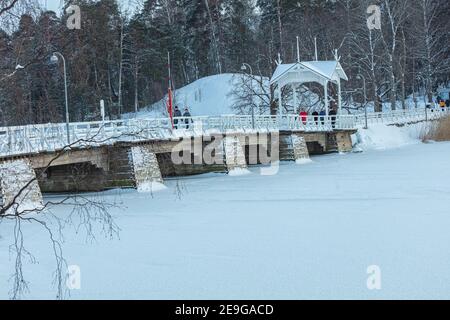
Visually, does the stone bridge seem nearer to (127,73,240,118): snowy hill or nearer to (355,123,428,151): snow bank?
(355,123,428,151): snow bank

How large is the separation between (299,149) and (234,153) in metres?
6.47

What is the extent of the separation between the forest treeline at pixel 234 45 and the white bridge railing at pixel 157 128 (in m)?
5.29

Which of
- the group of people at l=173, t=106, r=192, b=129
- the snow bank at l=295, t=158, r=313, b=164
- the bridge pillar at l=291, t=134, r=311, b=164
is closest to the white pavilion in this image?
the bridge pillar at l=291, t=134, r=311, b=164

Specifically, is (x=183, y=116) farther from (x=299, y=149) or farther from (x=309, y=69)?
(x=309, y=69)

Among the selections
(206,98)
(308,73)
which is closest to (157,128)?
(308,73)

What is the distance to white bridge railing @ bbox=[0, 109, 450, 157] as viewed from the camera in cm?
1872

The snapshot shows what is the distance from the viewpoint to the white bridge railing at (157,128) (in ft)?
61.4

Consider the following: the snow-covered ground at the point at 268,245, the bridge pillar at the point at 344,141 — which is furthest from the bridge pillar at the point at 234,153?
the bridge pillar at the point at 344,141

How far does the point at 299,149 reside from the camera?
35781 millimetres

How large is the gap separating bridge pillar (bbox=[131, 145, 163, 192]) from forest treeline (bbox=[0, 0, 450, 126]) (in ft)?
47.0

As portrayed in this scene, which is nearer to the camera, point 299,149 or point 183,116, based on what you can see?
point 183,116

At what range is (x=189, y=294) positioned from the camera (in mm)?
9438
